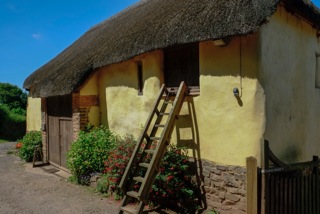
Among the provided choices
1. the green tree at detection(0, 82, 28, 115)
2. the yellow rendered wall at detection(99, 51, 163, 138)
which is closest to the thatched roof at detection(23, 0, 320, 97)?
the yellow rendered wall at detection(99, 51, 163, 138)

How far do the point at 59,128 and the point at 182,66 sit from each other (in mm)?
5871

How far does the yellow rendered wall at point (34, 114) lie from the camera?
1433 centimetres

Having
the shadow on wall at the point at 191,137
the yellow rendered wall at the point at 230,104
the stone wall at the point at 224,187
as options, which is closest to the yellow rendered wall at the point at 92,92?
the shadow on wall at the point at 191,137

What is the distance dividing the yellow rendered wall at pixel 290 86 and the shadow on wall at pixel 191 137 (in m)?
1.41

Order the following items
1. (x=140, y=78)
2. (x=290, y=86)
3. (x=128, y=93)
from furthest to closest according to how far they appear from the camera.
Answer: (x=128, y=93) → (x=140, y=78) → (x=290, y=86)

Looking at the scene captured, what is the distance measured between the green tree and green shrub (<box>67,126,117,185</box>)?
2205cm

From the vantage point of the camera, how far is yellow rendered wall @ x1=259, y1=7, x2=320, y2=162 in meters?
5.13

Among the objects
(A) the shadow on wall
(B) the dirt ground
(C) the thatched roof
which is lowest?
(B) the dirt ground

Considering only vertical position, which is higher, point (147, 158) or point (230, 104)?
point (230, 104)

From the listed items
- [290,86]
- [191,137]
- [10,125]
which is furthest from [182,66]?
[10,125]

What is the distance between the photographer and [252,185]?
422cm

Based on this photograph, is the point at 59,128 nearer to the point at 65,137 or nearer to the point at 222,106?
the point at 65,137

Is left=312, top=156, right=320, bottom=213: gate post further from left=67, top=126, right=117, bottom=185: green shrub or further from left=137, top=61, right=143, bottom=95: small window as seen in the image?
left=67, top=126, right=117, bottom=185: green shrub

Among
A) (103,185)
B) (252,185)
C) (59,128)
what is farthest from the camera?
(59,128)
